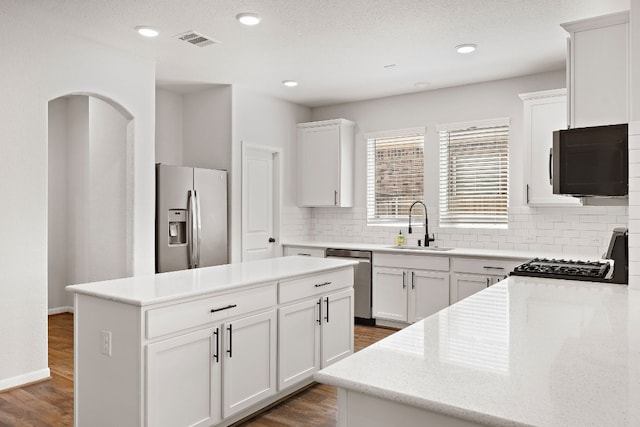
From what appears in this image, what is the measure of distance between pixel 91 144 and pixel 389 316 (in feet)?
13.3

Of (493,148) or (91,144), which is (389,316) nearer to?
(493,148)

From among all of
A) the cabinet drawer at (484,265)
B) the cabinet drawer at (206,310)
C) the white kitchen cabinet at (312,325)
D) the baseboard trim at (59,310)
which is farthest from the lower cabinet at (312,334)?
the baseboard trim at (59,310)

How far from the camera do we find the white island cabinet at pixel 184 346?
230 cm

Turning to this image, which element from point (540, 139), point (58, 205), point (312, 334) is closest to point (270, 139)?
point (58, 205)

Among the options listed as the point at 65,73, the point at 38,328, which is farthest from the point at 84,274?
the point at 65,73

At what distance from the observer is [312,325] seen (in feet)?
11.1

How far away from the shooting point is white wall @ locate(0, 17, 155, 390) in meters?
3.43

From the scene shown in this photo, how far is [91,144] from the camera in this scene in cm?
568

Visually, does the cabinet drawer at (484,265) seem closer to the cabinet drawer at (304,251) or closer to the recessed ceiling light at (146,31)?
the cabinet drawer at (304,251)

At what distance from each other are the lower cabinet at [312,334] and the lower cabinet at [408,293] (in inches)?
53.8

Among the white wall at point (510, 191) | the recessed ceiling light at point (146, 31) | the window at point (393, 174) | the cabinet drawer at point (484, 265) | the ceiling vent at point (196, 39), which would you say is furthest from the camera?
the window at point (393, 174)

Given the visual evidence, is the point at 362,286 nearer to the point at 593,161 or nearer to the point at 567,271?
the point at 567,271

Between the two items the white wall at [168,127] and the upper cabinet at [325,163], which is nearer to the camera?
the white wall at [168,127]

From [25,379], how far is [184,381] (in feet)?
6.08
